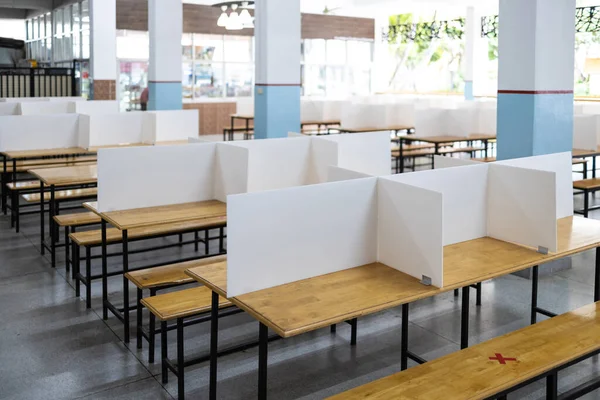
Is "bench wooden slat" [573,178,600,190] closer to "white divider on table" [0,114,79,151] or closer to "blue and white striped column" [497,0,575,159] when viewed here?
"blue and white striped column" [497,0,575,159]

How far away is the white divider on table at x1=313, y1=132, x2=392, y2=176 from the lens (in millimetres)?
5281

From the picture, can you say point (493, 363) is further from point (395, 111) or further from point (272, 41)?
point (395, 111)

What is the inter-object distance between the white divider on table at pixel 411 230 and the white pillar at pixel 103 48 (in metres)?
9.97

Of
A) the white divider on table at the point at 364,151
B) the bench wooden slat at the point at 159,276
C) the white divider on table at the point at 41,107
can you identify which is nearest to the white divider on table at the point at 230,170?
the bench wooden slat at the point at 159,276

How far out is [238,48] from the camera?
1495 centimetres

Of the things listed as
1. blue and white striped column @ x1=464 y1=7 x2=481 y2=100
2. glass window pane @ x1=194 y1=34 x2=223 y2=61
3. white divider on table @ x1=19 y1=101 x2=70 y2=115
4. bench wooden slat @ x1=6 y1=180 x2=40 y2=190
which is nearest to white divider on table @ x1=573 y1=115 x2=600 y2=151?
bench wooden slat @ x1=6 y1=180 x2=40 y2=190

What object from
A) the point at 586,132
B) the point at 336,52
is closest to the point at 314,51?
the point at 336,52

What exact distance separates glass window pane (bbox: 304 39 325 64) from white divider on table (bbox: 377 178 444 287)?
1372 centimetres

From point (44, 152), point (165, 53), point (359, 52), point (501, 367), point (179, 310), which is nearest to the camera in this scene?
point (501, 367)

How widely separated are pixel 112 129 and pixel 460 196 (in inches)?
188

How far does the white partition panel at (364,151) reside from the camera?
528cm

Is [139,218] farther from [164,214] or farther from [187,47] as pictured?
[187,47]

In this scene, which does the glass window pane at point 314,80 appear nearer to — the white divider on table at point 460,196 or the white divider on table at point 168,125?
the white divider on table at point 168,125

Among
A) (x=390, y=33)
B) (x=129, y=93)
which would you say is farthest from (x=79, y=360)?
(x=390, y=33)
